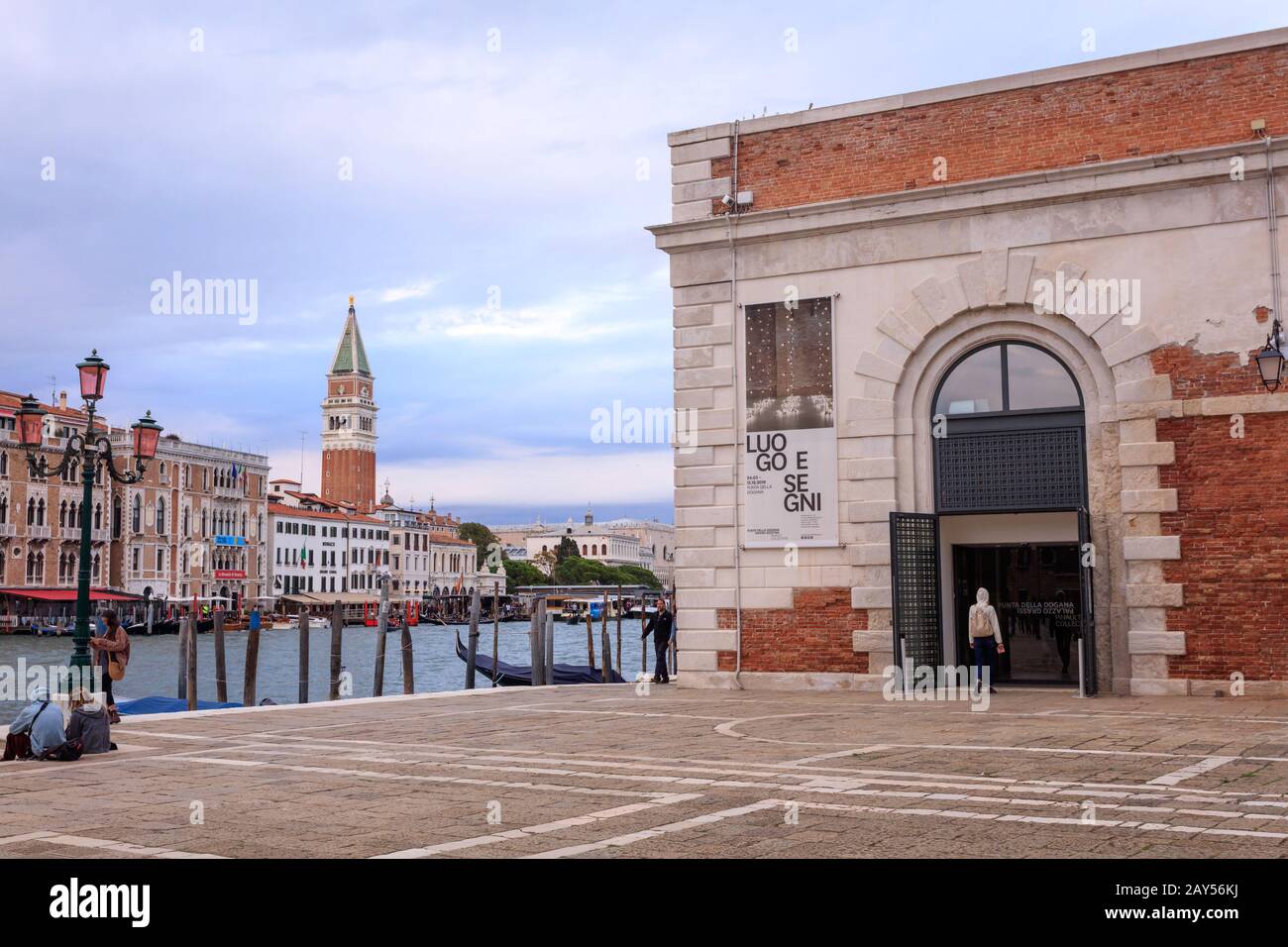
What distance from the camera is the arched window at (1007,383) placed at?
1831cm

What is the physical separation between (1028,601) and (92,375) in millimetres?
14005

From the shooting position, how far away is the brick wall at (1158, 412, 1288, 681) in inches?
650

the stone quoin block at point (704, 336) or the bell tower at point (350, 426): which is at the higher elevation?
the bell tower at point (350, 426)

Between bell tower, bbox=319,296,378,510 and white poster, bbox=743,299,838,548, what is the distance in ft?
470

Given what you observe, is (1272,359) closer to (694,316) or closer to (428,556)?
(694,316)

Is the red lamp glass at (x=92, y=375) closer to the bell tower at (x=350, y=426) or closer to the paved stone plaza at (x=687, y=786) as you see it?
the paved stone plaza at (x=687, y=786)

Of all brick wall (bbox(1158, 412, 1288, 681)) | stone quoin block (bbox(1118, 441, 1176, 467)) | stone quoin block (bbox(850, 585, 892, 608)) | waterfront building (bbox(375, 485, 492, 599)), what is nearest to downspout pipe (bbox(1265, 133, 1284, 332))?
brick wall (bbox(1158, 412, 1288, 681))

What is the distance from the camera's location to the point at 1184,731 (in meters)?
12.8

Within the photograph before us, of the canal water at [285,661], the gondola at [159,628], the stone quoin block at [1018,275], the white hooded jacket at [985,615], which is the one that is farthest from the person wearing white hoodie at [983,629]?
the gondola at [159,628]

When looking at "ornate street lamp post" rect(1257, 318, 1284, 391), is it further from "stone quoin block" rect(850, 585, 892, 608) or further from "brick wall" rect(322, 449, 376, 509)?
"brick wall" rect(322, 449, 376, 509)

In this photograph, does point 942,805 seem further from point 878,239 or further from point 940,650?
point 878,239

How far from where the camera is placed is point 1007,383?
735 inches

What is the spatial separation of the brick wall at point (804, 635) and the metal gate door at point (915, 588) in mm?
691
